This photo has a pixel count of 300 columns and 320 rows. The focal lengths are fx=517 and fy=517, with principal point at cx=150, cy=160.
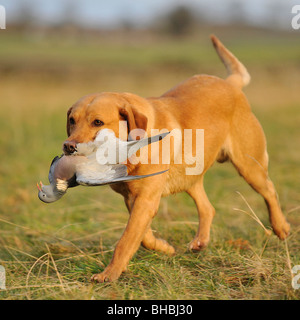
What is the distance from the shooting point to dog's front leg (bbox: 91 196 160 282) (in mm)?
3570

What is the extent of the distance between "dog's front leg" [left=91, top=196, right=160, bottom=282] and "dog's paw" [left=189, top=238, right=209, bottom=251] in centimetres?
75

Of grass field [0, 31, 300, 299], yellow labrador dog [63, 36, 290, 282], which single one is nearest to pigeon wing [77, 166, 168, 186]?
yellow labrador dog [63, 36, 290, 282]

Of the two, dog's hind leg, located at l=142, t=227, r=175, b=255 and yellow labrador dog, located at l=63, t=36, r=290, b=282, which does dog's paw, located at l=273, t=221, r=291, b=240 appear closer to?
yellow labrador dog, located at l=63, t=36, r=290, b=282

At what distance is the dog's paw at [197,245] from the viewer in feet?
14.3

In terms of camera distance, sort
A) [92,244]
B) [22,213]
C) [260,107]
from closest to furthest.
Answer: [92,244]
[22,213]
[260,107]

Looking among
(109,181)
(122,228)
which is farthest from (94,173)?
(122,228)

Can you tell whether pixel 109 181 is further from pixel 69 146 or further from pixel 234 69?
pixel 234 69

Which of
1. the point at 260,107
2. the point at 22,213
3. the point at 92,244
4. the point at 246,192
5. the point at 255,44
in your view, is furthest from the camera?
the point at 255,44

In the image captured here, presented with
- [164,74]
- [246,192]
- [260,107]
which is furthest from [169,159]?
[164,74]

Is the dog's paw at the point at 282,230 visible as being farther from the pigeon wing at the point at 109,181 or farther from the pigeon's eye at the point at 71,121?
the pigeon's eye at the point at 71,121

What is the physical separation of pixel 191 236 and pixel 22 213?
2.25 meters

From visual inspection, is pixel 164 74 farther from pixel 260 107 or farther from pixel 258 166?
pixel 258 166

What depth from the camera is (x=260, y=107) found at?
597 inches

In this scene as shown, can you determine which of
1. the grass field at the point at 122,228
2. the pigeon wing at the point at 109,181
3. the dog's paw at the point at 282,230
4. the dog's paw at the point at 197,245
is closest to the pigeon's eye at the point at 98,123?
the pigeon wing at the point at 109,181
